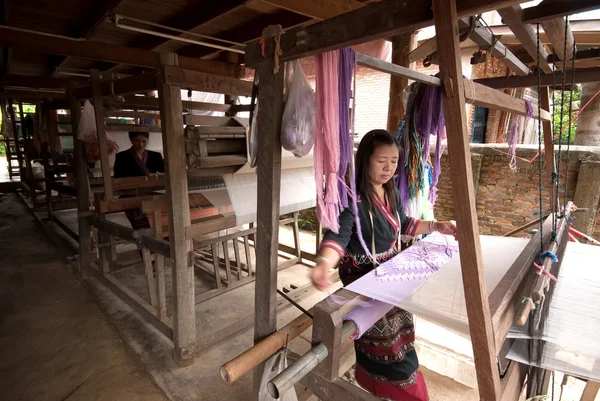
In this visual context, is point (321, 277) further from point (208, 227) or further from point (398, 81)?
point (398, 81)

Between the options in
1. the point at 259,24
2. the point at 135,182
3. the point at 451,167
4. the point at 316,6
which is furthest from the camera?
the point at 135,182

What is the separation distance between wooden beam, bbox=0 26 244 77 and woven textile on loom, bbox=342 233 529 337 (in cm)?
238

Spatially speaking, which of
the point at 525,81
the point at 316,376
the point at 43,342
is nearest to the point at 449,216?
the point at 525,81

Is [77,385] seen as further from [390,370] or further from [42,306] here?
[390,370]

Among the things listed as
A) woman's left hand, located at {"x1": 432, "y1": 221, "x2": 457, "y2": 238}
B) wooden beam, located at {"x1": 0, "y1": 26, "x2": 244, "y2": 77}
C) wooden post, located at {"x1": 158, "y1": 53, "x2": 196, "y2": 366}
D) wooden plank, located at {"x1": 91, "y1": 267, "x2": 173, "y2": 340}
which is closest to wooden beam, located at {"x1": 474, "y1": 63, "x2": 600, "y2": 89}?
woman's left hand, located at {"x1": 432, "y1": 221, "x2": 457, "y2": 238}

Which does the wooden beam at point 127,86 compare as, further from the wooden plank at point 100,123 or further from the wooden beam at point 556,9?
the wooden beam at point 556,9

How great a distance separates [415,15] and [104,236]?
14.4 feet

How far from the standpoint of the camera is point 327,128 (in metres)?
1.28

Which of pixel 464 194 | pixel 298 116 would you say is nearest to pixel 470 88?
pixel 464 194

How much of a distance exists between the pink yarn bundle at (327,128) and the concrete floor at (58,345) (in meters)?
2.37

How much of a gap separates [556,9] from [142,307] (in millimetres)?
3837

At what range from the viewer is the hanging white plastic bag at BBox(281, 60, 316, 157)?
1329 mm

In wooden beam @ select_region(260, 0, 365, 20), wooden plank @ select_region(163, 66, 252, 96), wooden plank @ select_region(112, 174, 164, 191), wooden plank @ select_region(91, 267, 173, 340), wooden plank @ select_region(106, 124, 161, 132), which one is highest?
wooden beam @ select_region(260, 0, 365, 20)

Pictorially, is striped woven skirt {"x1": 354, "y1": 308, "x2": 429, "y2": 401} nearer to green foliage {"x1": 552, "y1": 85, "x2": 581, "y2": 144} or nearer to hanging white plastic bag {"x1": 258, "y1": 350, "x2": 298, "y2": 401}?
hanging white plastic bag {"x1": 258, "y1": 350, "x2": 298, "y2": 401}
